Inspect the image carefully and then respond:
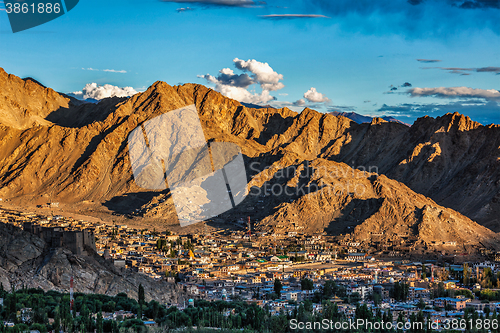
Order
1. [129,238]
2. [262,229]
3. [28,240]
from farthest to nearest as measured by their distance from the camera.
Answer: [262,229]
[129,238]
[28,240]

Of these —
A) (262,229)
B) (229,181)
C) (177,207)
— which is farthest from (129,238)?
(229,181)

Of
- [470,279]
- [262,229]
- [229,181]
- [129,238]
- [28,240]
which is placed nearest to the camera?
[28,240]

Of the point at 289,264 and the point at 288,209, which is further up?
the point at 288,209

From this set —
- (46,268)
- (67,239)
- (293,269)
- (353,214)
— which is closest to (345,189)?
(353,214)

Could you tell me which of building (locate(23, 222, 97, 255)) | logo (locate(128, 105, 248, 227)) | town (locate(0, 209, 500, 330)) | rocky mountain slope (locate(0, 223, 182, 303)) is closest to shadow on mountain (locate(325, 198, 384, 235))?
town (locate(0, 209, 500, 330))

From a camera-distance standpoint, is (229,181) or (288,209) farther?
(229,181)

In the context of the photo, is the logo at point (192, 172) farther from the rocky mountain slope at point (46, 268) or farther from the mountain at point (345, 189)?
the rocky mountain slope at point (46, 268)

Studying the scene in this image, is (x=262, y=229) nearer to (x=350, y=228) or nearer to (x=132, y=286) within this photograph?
(x=350, y=228)

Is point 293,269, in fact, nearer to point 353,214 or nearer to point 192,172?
point 353,214
